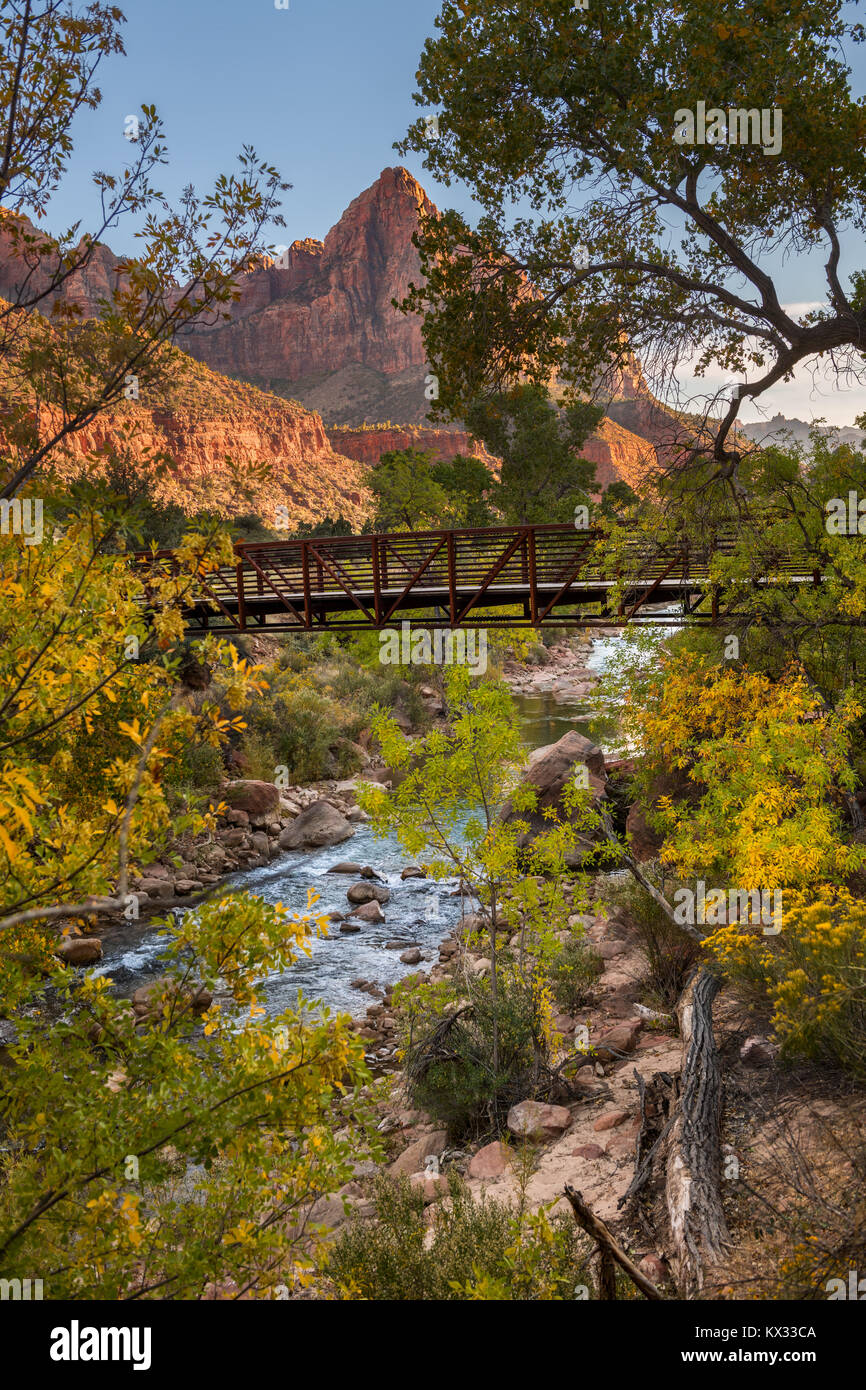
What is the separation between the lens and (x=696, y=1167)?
15.4ft

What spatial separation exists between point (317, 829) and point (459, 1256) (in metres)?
14.4

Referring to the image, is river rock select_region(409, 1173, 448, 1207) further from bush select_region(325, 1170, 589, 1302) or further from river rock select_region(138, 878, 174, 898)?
river rock select_region(138, 878, 174, 898)

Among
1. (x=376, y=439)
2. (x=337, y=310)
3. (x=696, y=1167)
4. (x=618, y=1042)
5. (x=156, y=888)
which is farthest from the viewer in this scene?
(x=337, y=310)

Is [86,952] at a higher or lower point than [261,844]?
lower

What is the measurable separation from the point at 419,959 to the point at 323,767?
1138cm

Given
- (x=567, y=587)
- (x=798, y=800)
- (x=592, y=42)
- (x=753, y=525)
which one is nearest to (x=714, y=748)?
(x=798, y=800)

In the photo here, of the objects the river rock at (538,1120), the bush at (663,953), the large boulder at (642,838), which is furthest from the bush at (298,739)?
the river rock at (538,1120)

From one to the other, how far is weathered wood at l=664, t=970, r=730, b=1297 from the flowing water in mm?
3755

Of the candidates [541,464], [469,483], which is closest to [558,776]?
[469,483]

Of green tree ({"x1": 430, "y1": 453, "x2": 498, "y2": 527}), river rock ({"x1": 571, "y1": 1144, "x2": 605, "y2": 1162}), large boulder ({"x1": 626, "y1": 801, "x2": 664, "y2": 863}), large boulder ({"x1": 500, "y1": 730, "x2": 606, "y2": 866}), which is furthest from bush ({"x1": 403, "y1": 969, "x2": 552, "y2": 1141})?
green tree ({"x1": 430, "y1": 453, "x2": 498, "y2": 527})

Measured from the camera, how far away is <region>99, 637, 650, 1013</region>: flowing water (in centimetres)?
1109

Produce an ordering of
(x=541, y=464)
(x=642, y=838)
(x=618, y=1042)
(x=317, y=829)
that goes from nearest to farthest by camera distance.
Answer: (x=618, y=1042)
(x=642, y=838)
(x=317, y=829)
(x=541, y=464)

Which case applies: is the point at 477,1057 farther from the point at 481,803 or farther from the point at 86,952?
the point at 86,952
